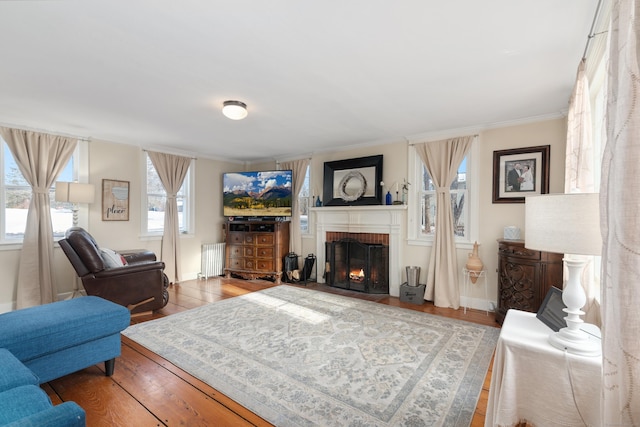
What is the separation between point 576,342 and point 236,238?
5151 mm

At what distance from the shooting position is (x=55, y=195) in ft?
12.3

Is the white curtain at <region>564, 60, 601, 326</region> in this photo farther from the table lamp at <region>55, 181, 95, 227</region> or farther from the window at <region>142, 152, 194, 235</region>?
the window at <region>142, 152, 194, 235</region>

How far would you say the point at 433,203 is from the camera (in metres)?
4.31

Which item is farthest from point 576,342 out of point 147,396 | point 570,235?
point 147,396

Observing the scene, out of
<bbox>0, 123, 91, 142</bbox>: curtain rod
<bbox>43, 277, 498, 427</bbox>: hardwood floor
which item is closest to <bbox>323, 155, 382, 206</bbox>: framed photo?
<bbox>43, 277, 498, 427</bbox>: hardwood floor

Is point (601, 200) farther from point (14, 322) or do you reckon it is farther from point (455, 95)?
point (14, 322)

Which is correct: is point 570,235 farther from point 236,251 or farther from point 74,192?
point 236,251

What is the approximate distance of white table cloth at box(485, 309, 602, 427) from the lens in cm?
121

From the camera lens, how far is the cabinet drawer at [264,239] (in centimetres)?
544

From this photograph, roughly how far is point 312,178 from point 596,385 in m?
4.72

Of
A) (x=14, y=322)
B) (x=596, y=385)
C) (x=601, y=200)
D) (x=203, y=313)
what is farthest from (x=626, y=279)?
(x=203, y=313)

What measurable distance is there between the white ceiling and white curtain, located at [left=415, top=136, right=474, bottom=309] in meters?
0.34

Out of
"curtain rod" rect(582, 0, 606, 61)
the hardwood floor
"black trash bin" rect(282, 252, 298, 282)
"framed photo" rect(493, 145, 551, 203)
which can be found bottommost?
the hardwood floor

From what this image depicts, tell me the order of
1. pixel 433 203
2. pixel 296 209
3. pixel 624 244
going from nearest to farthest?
1. pixel 624 244
2. pixel 433 203
3. pixel 296 209
